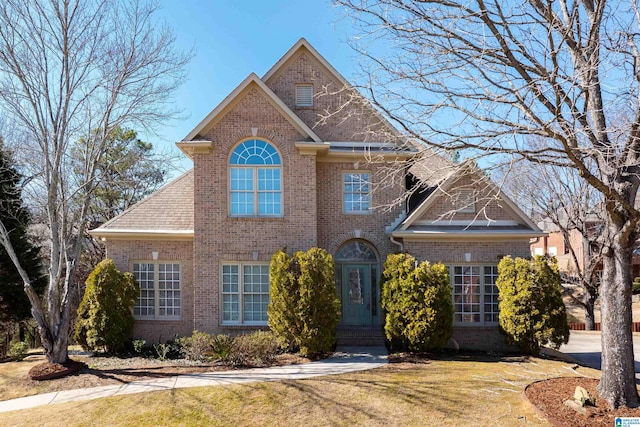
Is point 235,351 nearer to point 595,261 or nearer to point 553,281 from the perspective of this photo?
point 553,281

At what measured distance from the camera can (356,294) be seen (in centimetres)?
1345

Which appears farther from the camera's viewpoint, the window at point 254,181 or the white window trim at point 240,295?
the window at point 254,181

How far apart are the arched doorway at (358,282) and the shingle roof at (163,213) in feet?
17.4

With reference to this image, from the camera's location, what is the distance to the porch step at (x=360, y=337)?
12.4 meters

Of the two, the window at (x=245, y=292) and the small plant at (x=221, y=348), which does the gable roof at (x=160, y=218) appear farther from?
the small plant at (x=221, y=348)

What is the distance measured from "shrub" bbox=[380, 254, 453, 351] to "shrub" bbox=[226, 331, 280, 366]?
3.36 m

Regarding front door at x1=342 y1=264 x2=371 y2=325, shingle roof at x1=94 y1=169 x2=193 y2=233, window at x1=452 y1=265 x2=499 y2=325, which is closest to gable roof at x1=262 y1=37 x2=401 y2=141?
shingle roof at x1=94 y1=169 x2=193 y2=233

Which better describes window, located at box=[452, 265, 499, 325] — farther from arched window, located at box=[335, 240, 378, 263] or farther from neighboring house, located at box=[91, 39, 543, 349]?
arched window, located at box=[335, 240, 378, 263]

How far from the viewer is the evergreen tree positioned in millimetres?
14594

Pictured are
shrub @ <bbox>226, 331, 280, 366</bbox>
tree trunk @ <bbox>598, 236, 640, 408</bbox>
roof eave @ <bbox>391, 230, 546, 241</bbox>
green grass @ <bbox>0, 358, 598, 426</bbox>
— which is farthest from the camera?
roof eave @ <bbox>391, 230, 546, 241</bbox>

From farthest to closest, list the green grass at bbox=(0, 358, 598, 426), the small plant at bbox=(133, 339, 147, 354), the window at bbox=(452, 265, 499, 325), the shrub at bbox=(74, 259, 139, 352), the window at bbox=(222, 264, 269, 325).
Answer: the window at bbox=(452, 265, 499, 325) → the window at bbox=(222, 264, 269, 325) → the small plant at bbox=(133, 339, 147, 354) → the shrub at bbox=(74, 259, 139, 352) → the green grass at bbox=(0, 358, 598, 426)

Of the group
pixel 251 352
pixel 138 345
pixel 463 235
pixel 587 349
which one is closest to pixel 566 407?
pixel 463 235

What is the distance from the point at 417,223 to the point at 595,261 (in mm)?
10611

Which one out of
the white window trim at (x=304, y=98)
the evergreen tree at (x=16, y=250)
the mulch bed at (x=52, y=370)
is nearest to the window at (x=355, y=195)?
the white window trim at (x=304, y=98)
